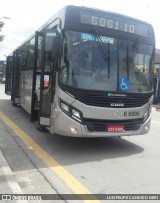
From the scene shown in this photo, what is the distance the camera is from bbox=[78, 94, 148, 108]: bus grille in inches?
286

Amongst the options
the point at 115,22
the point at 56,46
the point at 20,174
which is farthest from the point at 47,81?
the point at 20,174

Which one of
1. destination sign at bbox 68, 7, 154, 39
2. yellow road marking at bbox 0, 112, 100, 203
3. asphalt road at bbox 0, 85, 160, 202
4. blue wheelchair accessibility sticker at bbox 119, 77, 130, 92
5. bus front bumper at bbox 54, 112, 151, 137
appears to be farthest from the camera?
blue wheelchair accessibility sticker at bbox 119, 77, 130, 92

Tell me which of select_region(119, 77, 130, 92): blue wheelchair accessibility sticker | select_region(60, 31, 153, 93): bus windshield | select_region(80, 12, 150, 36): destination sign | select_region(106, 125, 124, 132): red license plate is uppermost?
Answer: select_region(80, 12, 150, 36): destination sign

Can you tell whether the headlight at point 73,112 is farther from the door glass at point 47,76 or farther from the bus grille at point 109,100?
the door glass at point 47,76

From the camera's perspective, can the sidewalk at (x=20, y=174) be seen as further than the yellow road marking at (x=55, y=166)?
No

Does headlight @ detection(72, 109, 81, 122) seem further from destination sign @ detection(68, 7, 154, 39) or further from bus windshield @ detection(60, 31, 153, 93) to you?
destination sign @ detection(68, 7, 154, 39)

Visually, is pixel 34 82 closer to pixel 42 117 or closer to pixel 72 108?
pixel 42 117

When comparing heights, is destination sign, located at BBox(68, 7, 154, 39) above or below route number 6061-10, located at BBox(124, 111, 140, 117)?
above

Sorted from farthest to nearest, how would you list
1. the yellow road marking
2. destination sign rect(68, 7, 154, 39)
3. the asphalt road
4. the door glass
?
the door glass, destination sign rect(68, 7, 154, 39), the asphalt road, the yellow road marking

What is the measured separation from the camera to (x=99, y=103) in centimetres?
737

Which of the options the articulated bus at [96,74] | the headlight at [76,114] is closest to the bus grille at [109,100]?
the articulated bus at [96,74]

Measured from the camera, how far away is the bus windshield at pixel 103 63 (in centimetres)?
728

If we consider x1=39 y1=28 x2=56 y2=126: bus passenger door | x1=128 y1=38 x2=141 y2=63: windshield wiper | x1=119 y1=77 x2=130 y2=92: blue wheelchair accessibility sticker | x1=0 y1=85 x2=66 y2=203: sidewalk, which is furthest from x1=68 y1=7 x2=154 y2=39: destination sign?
x1=0 y1=85 x2=66 y2=203: sidewalk

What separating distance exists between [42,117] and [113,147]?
188 centimetres
